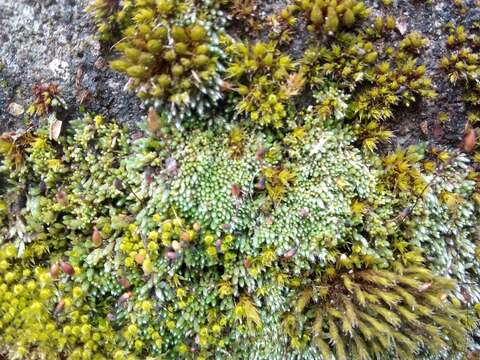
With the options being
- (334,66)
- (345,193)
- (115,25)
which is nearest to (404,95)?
(334,66)

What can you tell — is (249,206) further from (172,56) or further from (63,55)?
(63,55)

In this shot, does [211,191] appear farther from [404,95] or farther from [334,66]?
[404,95]

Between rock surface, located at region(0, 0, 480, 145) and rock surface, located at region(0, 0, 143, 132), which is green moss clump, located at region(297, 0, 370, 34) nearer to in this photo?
rock surface, located at region(0, 0, 480, 145)

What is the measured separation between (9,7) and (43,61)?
0.45m

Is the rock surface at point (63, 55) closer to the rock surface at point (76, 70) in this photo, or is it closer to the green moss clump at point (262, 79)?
the rock surface at point (76, 70)

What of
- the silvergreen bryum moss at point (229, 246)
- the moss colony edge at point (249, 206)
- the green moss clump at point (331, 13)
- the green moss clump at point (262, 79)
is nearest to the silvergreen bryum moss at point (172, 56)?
the moss colony edge at point (249, 206)

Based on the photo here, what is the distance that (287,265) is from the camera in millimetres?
2779

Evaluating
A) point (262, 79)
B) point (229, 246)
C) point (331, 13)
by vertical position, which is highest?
point (331, 13)

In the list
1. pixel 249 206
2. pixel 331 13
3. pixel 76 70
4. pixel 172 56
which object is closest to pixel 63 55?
pixel 76 70

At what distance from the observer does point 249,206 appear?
2721 mm

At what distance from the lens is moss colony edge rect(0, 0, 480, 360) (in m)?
2.59

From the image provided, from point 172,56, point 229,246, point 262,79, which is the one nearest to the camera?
point 172,56

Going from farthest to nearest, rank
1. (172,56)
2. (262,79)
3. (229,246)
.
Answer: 1. (229,246)
2. (262,79)
3. (172,56)

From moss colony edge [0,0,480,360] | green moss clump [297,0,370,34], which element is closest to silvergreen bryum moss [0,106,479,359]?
moss colony edge [0,0,480,360]
